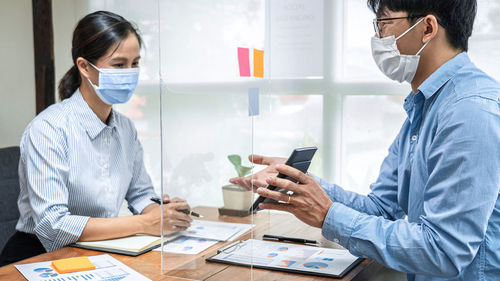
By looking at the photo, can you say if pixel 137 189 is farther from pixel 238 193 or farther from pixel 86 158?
pixel 238 193

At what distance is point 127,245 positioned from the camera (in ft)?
4.89

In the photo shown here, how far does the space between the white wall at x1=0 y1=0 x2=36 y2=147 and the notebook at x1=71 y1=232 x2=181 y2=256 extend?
1.61 meters

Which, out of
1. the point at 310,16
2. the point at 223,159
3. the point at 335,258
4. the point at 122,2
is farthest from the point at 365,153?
the point at 122,2

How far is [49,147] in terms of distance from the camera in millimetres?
1664

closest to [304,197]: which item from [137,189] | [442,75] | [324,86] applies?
[442,75]

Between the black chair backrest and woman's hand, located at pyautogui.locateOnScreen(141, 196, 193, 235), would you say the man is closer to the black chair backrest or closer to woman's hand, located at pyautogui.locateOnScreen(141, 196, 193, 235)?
woman's hand, located at pyautogui.locateOnScreen(141, 196, 193, 235)

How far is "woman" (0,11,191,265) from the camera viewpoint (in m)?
1.58

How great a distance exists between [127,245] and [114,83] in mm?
627

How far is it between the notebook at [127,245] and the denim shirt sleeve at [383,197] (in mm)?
546

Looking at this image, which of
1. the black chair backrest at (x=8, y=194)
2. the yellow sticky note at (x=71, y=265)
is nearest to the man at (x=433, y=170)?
the yellow sticky note at (x=71, y=265)

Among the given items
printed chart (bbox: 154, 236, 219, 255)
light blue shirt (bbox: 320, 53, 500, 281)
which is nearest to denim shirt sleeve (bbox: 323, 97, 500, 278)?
light blue shirt (bbox: 320, 53, 500, 281)

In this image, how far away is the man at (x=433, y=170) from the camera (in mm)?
1039

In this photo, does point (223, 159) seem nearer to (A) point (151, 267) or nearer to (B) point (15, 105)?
(A) point (151, 267)

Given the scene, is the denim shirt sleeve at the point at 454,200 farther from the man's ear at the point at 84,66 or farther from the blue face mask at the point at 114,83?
the man's ear at the point at 84,66
